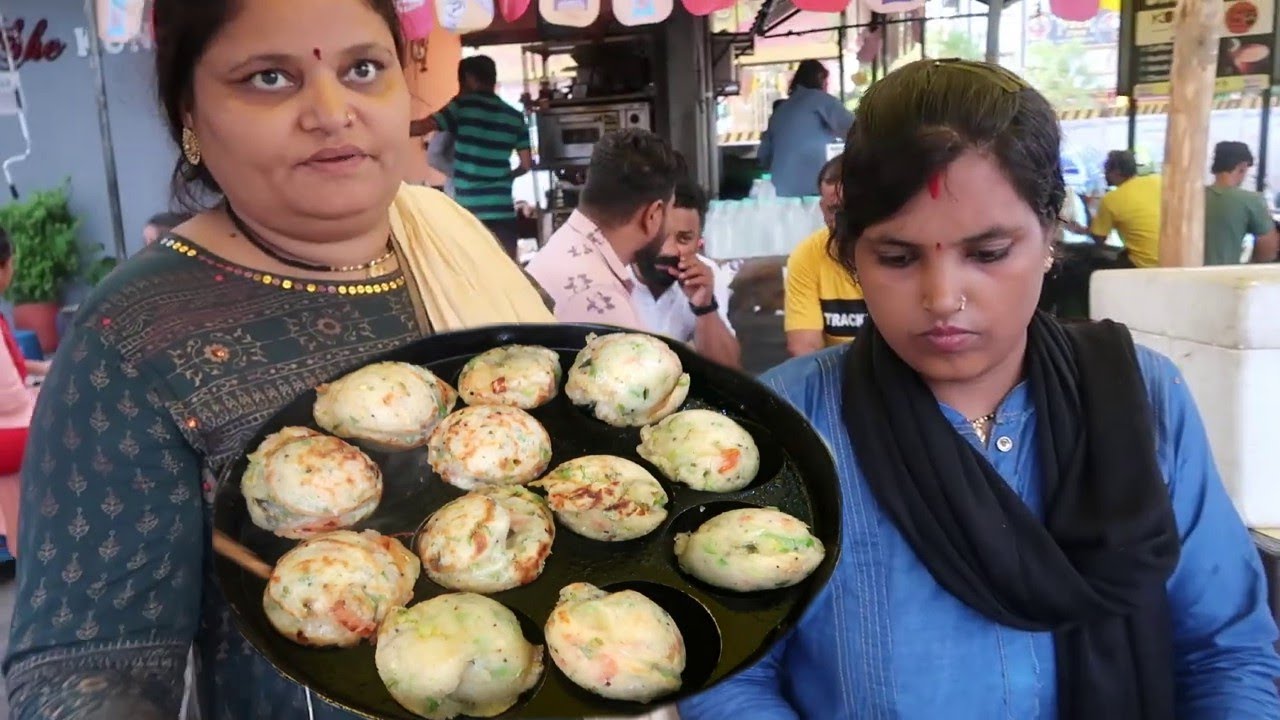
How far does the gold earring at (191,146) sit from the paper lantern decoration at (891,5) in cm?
192

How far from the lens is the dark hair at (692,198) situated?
231 cm

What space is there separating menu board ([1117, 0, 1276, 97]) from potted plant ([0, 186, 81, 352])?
349 centimetres

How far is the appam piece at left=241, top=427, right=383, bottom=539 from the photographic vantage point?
0.94 meters

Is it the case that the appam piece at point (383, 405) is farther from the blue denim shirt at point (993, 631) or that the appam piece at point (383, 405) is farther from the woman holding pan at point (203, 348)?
the blue denim shirt at point (993, 631)

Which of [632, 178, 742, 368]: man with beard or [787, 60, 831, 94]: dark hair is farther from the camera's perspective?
[787, 60, 831, 94]: dark hair

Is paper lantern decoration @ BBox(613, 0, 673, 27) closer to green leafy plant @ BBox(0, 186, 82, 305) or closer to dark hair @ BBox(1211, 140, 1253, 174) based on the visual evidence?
green leafy plant @ BBox(0, 186, 82, 305)

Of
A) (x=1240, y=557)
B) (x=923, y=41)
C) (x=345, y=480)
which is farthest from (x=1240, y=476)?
(x=345, y=480)

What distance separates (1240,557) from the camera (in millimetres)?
1227

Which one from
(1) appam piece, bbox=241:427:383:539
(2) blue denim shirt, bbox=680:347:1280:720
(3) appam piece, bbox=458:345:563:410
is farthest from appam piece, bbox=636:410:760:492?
(1) appam piece, bbox=241:427:383:539

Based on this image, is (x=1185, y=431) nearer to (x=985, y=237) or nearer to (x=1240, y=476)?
(x=985, y=237)

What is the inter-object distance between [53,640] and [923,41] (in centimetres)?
251

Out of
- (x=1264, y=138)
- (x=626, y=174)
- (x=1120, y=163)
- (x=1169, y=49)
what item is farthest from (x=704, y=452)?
(x=1264, y=138)

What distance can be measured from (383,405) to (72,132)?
1.64 meters

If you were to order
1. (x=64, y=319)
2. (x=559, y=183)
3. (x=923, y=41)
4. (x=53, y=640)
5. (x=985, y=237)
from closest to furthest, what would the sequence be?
(x=53, y=640) → (x=985, y=237) → (x=64, y=319) → (x=559, y=183) → (x=923, y=41)
